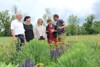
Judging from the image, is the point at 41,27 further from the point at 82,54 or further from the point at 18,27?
the point at 82,54

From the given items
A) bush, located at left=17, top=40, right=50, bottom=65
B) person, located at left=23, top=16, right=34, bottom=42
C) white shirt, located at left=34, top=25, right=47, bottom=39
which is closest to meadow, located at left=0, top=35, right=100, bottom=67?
bush, located at left=17, top=40, right=50, bottom=65

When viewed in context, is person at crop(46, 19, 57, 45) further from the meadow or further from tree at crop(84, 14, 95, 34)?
tree at crop(84, 14, 95, 34)

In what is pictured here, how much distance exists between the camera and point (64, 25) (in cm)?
1240

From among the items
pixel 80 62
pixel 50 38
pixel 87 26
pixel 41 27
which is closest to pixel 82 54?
pixel 80 62

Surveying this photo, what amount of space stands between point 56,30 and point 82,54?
1008 cm

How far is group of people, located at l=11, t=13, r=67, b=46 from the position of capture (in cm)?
1031

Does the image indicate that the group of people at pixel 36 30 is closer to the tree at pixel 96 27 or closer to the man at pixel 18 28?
the man at pixel 18 28

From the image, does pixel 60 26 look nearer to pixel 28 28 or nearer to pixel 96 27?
pixel 28 28

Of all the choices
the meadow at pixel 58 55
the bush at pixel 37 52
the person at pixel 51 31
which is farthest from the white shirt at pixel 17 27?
the bush at pixel 37 52

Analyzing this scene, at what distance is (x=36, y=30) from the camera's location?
11.3 metres

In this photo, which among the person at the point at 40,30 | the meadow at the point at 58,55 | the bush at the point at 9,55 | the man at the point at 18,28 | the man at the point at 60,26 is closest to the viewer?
the meadow at the point at 58,55

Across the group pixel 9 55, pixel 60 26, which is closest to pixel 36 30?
pixel 60 26

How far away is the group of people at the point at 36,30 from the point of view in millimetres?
10312

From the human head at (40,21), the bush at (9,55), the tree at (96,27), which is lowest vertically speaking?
the bush at (9,55)
